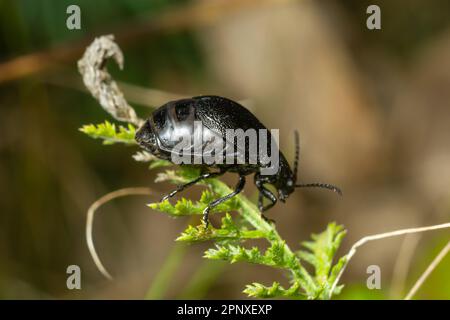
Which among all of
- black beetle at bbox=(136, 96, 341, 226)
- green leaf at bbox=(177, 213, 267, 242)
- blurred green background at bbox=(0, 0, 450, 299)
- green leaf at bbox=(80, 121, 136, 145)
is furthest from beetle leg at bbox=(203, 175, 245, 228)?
blurred green background at bbox=(0, 0, 450, 299)

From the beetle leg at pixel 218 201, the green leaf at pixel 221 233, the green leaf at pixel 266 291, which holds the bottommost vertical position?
the green leaf at pixel 266 291

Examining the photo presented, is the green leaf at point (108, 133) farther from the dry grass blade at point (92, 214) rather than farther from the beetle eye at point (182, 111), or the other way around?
the dry grass blade at point (92, 214)

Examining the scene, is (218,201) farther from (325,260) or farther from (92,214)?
(92,214)

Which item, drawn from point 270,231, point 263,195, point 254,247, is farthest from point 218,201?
point 263,195

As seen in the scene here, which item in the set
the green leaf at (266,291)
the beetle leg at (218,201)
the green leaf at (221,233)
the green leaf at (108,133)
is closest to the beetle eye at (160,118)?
the green leaf at (108,133)

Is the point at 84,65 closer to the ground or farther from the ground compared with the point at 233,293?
farther from the ground

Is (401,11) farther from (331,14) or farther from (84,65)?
(84,65)
